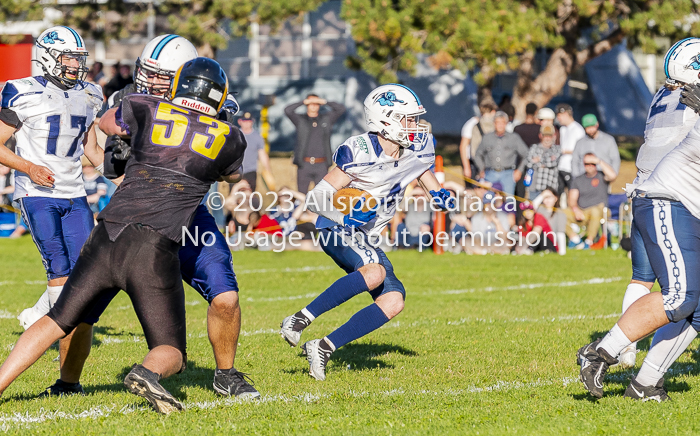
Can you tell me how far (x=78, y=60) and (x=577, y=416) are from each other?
13.2ft

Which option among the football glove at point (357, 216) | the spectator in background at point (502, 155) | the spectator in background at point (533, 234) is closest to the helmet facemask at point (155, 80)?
the football glove at point (357, 216)

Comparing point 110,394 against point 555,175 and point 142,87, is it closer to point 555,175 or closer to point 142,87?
point 142,87

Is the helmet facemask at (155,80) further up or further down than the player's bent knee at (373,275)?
further up

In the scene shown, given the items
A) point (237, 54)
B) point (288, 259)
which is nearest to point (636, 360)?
point (288, 259)

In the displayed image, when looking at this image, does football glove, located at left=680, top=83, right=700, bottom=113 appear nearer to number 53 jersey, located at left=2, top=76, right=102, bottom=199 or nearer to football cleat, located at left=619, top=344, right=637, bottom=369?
football cleat, located at left=619, top=344, right=637, bottom=369

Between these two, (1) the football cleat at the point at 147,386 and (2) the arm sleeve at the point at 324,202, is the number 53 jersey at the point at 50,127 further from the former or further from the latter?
(1) the football cleat at the point at 147,386

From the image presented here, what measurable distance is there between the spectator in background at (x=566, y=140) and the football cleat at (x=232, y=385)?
32.9 ft

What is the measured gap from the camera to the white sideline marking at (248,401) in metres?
5.00

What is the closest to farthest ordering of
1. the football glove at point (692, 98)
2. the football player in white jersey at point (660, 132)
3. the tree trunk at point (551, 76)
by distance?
1. the football glove at point (692, 98)
2. the football player in white jersey at point (660, 132)
3. the tree trunk at point (551, 76)

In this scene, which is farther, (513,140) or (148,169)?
(513,140)

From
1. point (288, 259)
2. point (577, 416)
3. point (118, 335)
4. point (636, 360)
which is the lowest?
point (288, 259)

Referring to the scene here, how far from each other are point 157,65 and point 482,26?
13.0 meters

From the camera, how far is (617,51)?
2841 cm

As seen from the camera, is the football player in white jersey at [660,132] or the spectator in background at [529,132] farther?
the spectator in background at [529,132]
